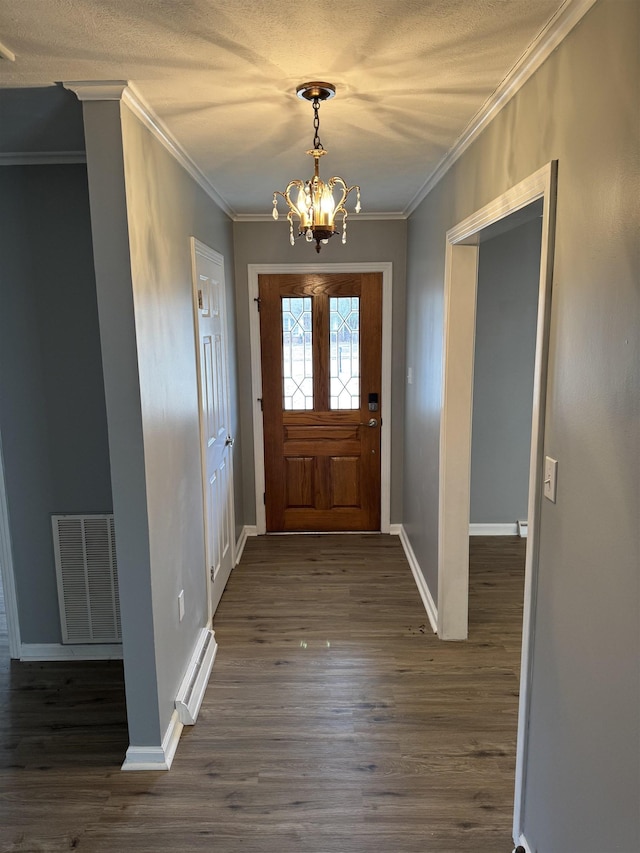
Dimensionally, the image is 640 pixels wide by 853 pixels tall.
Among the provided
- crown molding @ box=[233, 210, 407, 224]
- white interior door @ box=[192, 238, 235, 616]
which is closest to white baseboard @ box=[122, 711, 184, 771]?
white interior door @ box=[192, 238, 235, 616]

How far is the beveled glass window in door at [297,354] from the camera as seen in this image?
445 cm

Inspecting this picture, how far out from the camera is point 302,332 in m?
4.46

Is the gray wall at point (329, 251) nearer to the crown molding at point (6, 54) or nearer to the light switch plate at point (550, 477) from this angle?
the crown molding at point (6, 54)

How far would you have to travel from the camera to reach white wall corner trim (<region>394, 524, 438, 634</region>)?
10.8ft

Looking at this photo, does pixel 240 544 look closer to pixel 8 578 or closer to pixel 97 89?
pixel 8 578

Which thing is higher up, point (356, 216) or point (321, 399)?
point (356, 216)

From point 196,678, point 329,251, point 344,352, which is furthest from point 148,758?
point 329,251

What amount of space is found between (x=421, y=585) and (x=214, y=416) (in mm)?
1698

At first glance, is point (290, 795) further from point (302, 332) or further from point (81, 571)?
point (302, 332)

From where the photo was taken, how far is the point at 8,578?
2945 mm

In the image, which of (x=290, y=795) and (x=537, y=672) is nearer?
(x=537, y=672)

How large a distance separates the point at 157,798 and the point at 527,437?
3496mm

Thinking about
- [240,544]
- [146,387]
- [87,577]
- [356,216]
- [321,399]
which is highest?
[356,216]

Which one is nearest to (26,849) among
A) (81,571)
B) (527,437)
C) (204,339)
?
(81,571)
